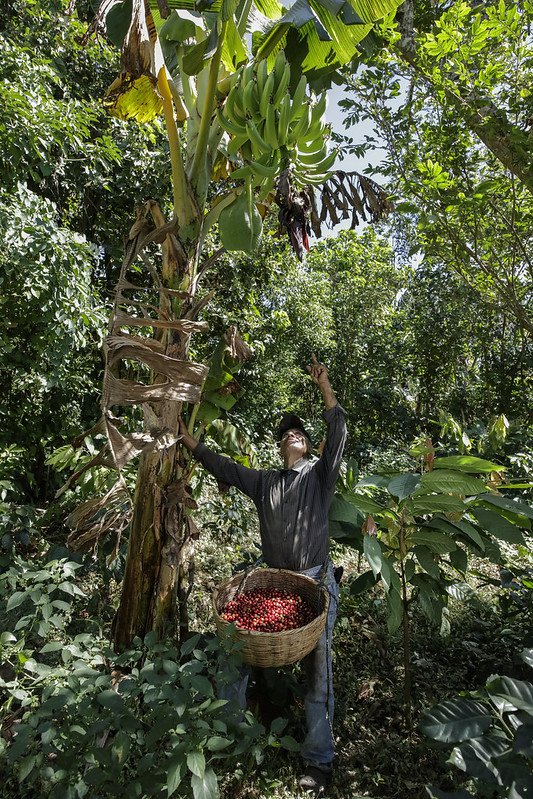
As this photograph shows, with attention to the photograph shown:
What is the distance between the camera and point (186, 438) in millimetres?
2033

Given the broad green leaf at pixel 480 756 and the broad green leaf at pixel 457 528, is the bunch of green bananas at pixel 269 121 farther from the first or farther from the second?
the broad green leaf at pixel 480 756

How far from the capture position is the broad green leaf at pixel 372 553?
6.24 ft

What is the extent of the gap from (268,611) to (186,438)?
79 cm

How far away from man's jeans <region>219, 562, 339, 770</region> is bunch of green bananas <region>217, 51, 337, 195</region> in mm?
1684

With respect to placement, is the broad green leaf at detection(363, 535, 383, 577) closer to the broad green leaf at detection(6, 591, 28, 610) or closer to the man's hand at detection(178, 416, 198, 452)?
the man's hand at detection(178, 416, 198, 452)

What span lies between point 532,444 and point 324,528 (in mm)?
3621

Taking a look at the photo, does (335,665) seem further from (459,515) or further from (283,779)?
(459,515)

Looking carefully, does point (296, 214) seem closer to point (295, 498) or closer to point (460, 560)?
point (295, 498)

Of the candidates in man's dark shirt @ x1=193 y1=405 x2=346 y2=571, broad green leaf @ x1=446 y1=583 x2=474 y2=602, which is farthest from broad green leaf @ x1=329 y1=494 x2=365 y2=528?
broad green leaf @ x1=446 y1=583 x2=474 y2=602

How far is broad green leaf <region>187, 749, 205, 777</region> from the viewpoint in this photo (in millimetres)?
1252

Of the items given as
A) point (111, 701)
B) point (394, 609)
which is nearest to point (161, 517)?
point (111, 701)

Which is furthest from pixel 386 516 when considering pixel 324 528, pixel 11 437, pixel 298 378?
pixel 298 378

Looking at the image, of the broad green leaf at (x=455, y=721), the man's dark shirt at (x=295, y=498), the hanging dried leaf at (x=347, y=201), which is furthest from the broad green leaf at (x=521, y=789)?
the hanging dried leaf at (x=347, y=201)

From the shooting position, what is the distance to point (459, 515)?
2.18 meters
